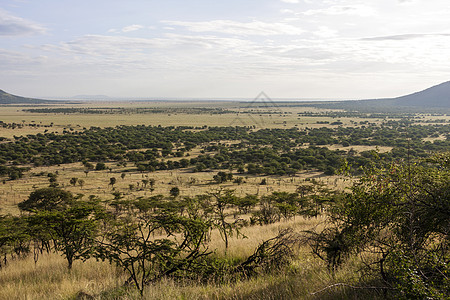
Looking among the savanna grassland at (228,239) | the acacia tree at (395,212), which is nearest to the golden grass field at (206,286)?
the savanna grassland at (228,239)

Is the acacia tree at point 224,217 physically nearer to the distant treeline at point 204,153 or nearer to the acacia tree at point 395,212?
the acacia tree at point 395,212

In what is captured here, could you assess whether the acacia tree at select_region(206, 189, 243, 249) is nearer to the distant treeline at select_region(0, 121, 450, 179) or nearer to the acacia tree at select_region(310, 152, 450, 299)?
the acacia tree at select_region(310, 152, 450, 299)

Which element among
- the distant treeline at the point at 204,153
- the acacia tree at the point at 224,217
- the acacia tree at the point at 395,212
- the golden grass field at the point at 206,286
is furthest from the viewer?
the distant treeline at the point at 204,153

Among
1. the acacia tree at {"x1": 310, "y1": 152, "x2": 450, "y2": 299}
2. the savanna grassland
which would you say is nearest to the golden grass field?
the savanna grassland

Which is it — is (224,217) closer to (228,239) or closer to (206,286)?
(228,239)

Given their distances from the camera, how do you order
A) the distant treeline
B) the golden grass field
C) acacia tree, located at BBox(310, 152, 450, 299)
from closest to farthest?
the golden grass field, acacia tree, located at BBox(310, 152, 450, 299), the distant treeline

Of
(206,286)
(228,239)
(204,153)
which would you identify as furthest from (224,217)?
(204,153)

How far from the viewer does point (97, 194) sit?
36.8 m

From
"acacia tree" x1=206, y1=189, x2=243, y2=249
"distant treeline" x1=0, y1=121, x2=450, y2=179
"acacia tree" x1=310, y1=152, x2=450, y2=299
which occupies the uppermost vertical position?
"acacia tree" x1=310, y1=152, x2=450, y2=299

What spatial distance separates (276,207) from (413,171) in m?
18.9

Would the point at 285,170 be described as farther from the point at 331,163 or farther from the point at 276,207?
the point at 276,207

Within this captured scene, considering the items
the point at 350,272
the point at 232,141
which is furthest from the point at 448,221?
the point at 232,141

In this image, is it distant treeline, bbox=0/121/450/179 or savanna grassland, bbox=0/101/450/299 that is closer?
savanna grassland, bbox=0/101/450/299

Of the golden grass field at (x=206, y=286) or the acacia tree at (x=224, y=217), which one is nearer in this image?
the golden grass field at (x=206, y=286)
